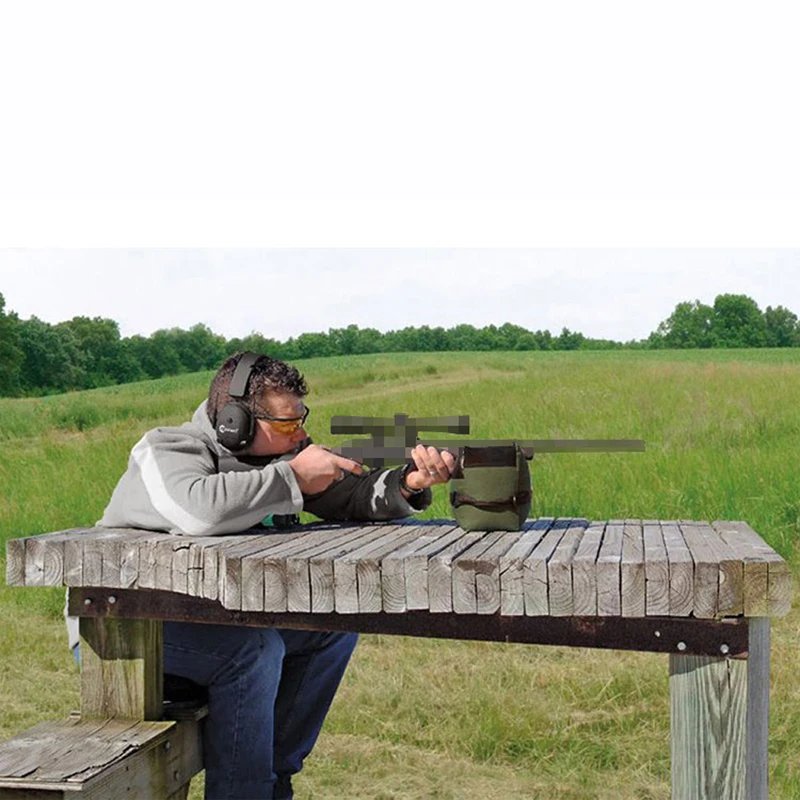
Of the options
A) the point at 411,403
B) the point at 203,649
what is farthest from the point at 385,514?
the point at 411,403

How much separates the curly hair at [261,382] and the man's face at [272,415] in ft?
0.07

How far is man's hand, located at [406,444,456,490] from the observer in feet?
10.1

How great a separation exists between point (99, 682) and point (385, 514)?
0.92 metres

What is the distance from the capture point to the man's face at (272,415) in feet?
10.7

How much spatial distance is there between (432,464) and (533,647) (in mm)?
3401

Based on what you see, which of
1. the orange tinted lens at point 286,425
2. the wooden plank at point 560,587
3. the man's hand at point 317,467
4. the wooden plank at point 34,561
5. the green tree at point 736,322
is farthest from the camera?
the green tree at point 736,322

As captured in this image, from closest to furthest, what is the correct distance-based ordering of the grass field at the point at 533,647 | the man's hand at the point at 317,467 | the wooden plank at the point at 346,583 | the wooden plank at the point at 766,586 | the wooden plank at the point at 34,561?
1. the wooden plank at the point at 766,586
2. the wooden plank at the point at 346,583
3. the wooden plank at the point at 34,561
4. the man's hand at the point at 317,467
5. the grass field at the point at 533,647

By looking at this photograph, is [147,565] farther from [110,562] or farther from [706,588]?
[706,588]

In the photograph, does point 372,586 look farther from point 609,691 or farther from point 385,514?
point 609,691

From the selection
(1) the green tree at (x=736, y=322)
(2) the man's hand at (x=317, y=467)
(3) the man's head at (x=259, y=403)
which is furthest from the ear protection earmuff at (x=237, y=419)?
(1) the green tree at (x=736, y=322)

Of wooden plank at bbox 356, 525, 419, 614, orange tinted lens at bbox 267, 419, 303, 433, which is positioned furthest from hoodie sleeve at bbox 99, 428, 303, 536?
wooden plank at bbox 356, 525, 419, 614

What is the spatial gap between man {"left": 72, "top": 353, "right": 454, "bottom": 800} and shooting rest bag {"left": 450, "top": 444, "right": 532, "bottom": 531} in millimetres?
91

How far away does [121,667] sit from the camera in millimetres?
2994

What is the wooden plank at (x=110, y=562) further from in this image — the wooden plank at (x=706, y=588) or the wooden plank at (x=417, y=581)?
the wooden plank at (x=706, y=588)
